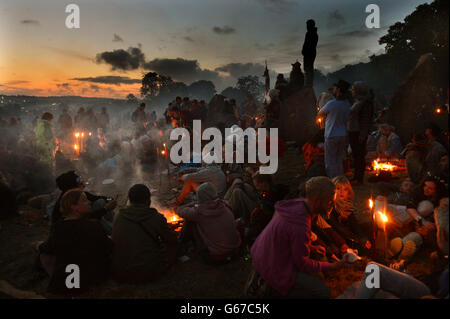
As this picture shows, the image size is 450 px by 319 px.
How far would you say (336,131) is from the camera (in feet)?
22.1

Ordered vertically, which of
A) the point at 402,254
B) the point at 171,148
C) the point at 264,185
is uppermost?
the point at 171,148

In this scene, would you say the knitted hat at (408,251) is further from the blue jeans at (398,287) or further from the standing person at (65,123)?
the standing person at (65,123)

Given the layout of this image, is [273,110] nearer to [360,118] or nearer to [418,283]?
[360,118]

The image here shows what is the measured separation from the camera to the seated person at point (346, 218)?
4.39 metres

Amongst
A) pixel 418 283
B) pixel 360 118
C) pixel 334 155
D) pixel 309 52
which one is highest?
pixel 309 52

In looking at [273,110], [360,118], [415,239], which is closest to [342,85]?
[360,118]

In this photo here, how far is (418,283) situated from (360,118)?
17.3 ft

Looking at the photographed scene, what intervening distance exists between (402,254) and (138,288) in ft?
12.8

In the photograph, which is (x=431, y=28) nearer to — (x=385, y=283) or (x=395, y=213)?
(x=395, y=213)

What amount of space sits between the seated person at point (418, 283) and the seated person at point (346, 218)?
122 cm

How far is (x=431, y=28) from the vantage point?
27.9 metres

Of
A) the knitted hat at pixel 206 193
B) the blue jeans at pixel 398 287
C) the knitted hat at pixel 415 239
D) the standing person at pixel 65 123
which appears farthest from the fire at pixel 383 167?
the standing person at pixel 65 123

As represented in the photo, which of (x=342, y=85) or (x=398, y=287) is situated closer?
(x=398, y=287)
